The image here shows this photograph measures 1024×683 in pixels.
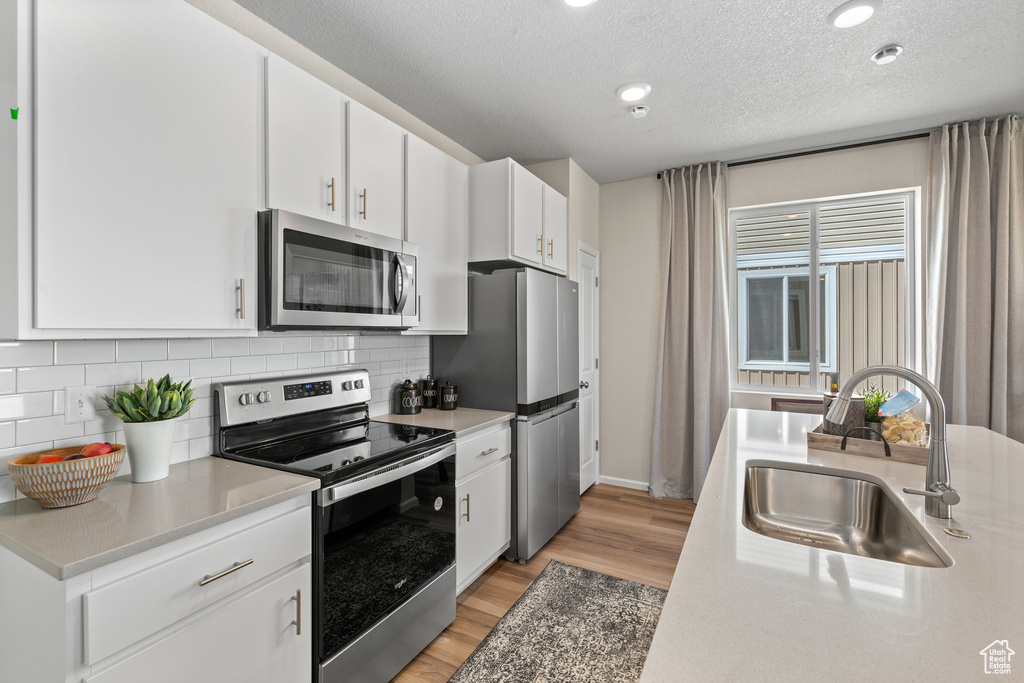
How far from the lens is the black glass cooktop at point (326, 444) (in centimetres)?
161

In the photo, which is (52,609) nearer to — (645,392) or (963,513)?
(963,513)

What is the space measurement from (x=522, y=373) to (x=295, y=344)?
1.19 m

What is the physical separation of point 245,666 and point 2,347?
1.09m

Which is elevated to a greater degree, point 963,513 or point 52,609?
point 963,513

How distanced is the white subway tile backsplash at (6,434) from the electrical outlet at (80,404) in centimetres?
12

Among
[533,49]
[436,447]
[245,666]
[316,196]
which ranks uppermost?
[533,49]

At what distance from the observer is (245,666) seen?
128cm

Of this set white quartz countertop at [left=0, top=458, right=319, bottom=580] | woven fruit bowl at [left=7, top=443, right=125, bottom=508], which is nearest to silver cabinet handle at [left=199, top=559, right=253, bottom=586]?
white quartz countertop at [left=0, top=458, right=319, bottom=580]

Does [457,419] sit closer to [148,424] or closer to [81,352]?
[148,424]

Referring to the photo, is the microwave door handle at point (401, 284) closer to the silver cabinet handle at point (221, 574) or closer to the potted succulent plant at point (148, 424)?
the potted succulent plant at point (148, 424)

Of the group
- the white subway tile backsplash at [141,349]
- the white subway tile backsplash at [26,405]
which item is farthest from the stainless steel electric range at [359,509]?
the white subway tile backsplash at [26,405]

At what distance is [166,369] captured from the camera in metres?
1.64

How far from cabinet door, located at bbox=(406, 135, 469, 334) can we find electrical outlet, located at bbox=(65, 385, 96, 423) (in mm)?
1298

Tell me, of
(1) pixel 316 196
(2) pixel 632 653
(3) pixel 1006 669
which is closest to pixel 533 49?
(1) pixel 316 196
